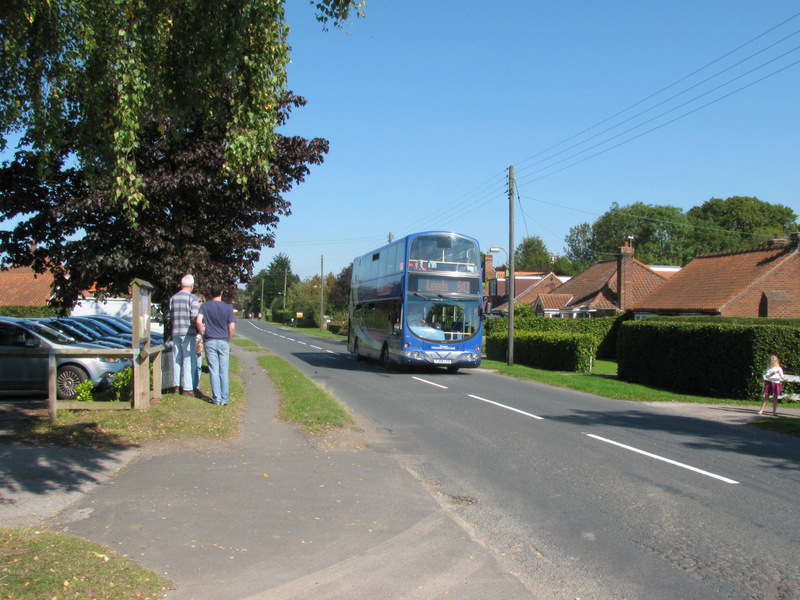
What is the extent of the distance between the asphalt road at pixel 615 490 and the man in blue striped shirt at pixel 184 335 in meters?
3.23

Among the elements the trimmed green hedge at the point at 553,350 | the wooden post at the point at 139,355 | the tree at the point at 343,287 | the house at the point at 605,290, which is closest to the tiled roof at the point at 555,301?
the house at the point at 605,290

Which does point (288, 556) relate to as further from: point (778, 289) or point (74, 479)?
point (778, 289)

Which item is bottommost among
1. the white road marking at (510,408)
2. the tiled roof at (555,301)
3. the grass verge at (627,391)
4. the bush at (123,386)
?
the grass verge at (627,391)

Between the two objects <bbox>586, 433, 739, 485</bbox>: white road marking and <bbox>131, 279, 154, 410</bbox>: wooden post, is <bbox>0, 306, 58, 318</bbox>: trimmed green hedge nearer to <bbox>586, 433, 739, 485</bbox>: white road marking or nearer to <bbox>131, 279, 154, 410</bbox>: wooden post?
<bbox>131, 279, 154, 410</bbox>: wooden post

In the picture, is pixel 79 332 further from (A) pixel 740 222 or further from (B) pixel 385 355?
(A) pixel 740 222

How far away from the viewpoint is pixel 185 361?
38.7ft

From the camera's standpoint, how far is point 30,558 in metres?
4.23

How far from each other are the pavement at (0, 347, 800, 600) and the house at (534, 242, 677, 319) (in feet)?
142

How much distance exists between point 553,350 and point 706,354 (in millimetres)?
9993

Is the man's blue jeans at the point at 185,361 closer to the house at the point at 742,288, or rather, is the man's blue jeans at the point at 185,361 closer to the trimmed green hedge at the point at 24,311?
the house at the point at 742,288

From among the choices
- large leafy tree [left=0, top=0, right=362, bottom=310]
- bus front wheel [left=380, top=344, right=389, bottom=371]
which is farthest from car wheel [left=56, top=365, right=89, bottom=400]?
bus front wheel [left=380, top=344, right=389, bottom=371]

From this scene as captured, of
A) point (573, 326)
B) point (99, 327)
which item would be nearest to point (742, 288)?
point (573, 326)

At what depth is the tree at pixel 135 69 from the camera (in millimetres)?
7020

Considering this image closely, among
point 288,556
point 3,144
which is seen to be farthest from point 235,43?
point 288,556
